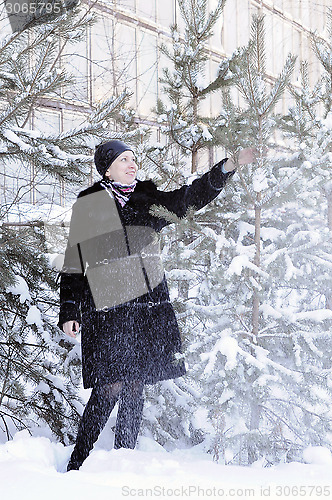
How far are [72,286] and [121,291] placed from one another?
0.31 meters

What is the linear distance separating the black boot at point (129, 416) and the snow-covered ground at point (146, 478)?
0.21 m

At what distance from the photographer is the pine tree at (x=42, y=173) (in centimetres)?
347

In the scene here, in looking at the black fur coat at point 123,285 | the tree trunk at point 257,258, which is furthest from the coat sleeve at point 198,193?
the tree trunk at point 257,258

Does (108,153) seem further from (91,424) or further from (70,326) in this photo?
(91,424)

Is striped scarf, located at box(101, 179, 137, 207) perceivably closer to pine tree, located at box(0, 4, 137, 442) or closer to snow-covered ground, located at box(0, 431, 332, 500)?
pine tree, located at box(0, 4, 137, 442)

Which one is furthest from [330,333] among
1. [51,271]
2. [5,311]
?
[5,311]

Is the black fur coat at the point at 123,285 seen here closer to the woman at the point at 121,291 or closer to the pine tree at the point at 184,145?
the woman at the point at 121,291

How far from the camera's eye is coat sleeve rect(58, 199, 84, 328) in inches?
125

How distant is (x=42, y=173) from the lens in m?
3.88

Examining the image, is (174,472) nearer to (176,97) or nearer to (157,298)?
(157,298)

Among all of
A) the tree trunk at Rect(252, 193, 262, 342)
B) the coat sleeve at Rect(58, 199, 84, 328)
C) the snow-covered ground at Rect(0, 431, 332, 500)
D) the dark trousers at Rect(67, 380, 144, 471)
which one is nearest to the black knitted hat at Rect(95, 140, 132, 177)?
the coat sleeve at Rect(58, 199, 84, 328)

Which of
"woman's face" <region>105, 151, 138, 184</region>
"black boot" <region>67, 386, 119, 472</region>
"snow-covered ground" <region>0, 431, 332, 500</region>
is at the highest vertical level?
"woman's face" <region>105, 151, 138, 184</region>

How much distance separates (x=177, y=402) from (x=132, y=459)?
5.57 ft

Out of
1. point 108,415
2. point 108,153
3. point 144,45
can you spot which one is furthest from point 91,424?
point 144,45
